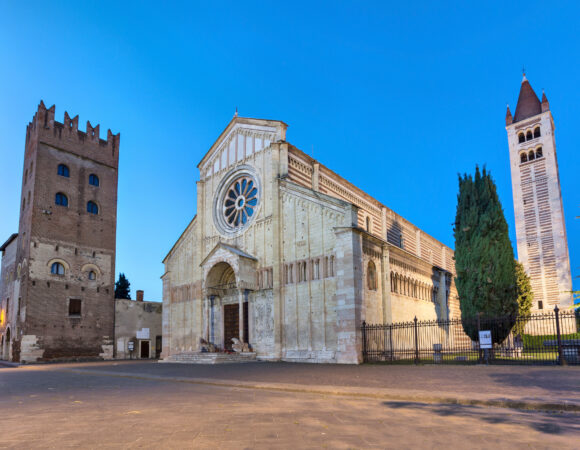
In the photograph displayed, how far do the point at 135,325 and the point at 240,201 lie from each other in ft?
58.3

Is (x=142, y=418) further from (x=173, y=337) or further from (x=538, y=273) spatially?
(x=538, y=273)

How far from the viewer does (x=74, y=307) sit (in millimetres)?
37219

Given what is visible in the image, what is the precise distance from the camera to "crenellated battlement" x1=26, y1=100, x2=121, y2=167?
38.2 meters

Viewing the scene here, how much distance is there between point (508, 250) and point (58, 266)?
33126 mm

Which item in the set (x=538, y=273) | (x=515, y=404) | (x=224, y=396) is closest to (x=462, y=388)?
(x=515, y=404)

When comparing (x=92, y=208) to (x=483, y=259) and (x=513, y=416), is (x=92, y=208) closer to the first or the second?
(x=483, y=259)

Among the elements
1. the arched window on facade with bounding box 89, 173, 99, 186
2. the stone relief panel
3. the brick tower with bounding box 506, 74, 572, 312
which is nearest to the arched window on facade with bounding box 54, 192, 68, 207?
the arched window on facade with bounding box 89, 173, 99, 186

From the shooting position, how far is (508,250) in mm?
22719

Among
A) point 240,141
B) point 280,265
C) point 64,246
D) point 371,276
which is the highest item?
point 240,141

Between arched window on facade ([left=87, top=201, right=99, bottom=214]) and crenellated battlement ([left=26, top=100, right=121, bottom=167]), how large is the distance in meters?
4.25

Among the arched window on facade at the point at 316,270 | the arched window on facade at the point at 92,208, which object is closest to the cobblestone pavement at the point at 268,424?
the arched window on facade at the point at 316,270

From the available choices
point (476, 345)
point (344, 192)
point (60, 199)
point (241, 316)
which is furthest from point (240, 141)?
point (476, 345)

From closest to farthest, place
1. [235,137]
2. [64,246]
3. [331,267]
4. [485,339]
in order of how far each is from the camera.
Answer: [485,339] < [331,267] < [235,137] < [64,246]

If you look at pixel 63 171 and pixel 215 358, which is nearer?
pixel 215 358
